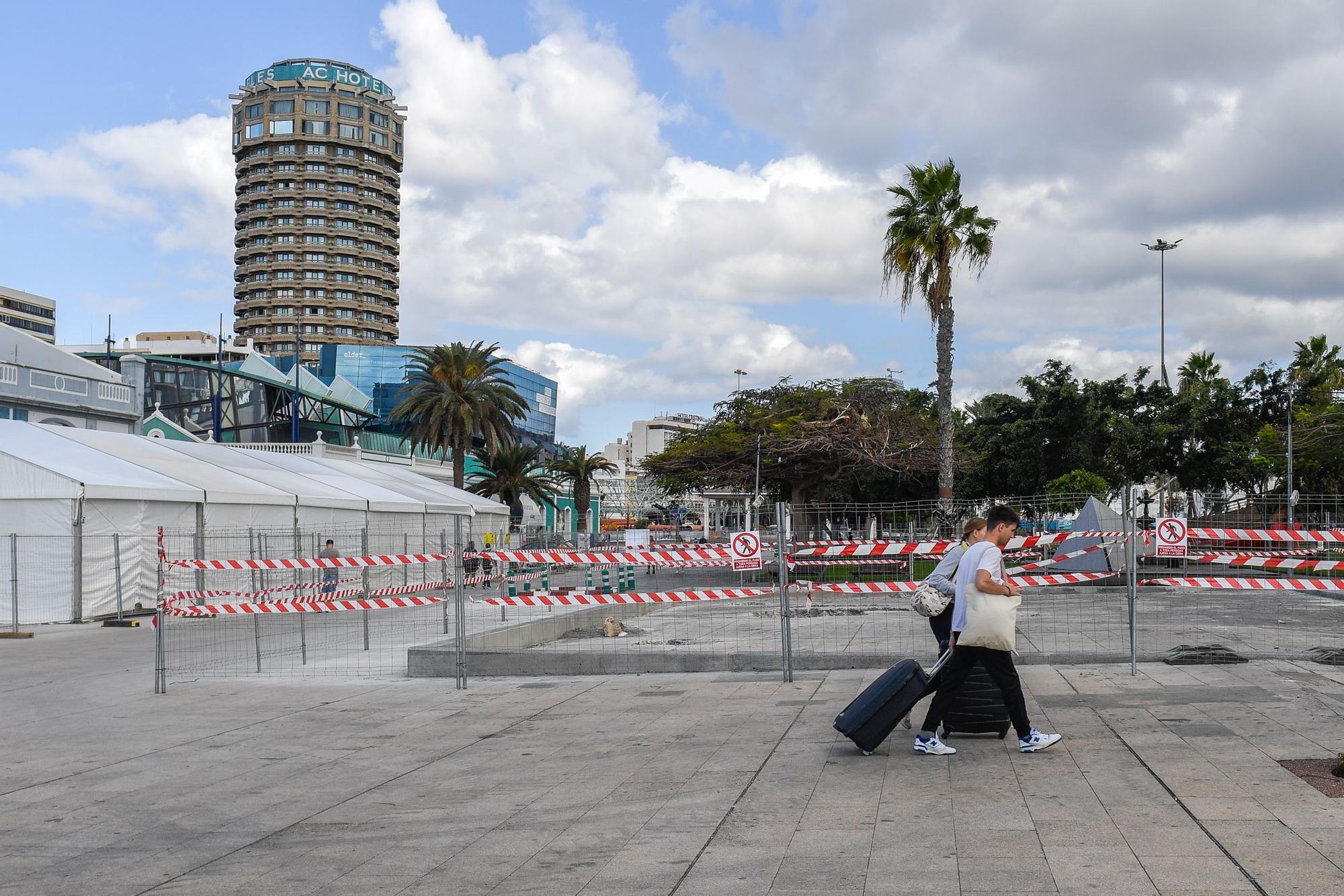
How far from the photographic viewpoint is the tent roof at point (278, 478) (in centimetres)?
2967

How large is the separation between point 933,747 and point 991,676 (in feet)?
2.12

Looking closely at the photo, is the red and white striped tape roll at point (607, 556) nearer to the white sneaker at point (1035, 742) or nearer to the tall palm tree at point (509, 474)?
the white sneaker at point (1035, 742)

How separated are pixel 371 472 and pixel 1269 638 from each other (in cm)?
3257

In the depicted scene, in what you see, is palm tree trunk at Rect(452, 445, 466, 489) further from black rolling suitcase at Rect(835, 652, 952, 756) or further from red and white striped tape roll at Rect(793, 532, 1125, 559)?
black rolling suitcase at Rect(835, 652, 952, 756)

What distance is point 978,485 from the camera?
5678 centimetres

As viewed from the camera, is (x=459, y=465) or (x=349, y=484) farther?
(x=459, y=465)

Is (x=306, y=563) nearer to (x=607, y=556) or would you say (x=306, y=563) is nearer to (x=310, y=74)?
(x=607, y=556)

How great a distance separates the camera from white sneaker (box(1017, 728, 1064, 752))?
7.92 meters

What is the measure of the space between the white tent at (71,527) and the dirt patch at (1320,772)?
67.9ft

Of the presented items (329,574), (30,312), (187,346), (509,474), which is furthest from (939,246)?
(30,312)

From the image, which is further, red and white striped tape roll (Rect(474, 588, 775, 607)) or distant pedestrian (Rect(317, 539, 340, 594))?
distant pedestrian (Rect(317, 539, 340, 594))

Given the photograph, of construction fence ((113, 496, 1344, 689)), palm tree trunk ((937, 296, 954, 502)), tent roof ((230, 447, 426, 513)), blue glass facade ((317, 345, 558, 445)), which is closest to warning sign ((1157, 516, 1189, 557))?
construction fence ((113, 496, 1344, 689))

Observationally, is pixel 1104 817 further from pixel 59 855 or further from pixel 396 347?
pixel 396 347

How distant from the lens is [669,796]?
7059 millimetres
